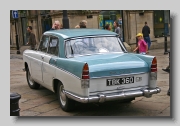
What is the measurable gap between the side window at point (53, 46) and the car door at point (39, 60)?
28cm

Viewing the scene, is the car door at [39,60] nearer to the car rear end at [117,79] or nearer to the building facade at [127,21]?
the car rear end at [117,79]

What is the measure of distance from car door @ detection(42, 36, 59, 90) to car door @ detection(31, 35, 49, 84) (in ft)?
0.82

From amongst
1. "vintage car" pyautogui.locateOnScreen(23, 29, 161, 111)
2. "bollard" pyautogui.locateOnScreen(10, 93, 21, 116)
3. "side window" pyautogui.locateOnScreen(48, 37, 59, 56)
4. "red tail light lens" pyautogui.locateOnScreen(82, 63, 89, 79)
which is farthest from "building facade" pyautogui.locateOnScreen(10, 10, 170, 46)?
"bollard" pyautogui.locateOnScreen(10, 93, 21, 116)

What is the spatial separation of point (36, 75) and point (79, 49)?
6.32 feet

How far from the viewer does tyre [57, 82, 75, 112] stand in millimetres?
5883

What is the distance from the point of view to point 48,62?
660cm

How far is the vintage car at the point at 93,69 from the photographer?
5.17 m

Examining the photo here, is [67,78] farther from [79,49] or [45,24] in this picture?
[45,24]

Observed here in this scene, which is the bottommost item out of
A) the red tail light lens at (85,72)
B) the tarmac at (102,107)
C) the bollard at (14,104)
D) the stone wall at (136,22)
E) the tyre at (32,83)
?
the tarmac at (102,107)

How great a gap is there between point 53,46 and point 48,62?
412mm

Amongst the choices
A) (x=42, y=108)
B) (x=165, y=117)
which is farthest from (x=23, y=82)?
(x=165, y=117)

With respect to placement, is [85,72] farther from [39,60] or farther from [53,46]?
[39,60]

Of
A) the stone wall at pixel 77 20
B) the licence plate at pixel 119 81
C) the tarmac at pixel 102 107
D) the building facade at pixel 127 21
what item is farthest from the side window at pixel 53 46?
the building facade at pixel 127 21

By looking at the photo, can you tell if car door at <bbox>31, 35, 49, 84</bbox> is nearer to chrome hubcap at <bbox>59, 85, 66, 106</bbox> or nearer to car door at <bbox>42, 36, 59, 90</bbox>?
car door at <bbox>42, 36, 59, 90</bbox>
